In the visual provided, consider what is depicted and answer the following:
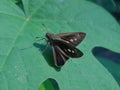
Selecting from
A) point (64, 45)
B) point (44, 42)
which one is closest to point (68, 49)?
point (64, 45)

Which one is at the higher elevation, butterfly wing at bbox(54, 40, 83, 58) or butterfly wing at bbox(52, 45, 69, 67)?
butterfly wing at bbox(54, 40, 83, 58)

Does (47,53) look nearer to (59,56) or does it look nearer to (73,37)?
(59,56)

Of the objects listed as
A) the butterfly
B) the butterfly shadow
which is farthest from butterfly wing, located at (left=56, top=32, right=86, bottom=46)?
the butterfly shadow

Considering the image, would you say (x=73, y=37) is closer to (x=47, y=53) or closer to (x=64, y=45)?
(x=64, y=45)

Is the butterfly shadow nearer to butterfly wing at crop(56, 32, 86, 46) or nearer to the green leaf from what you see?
the green leaf

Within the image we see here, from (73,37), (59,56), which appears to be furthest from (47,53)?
(73,37)

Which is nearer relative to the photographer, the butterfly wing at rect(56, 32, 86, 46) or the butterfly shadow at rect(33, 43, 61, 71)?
the butterfly shadow at rect(33, 43, 61, 71)

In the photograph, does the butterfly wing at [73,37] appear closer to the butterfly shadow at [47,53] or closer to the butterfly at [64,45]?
the butterfly at [64,45]
